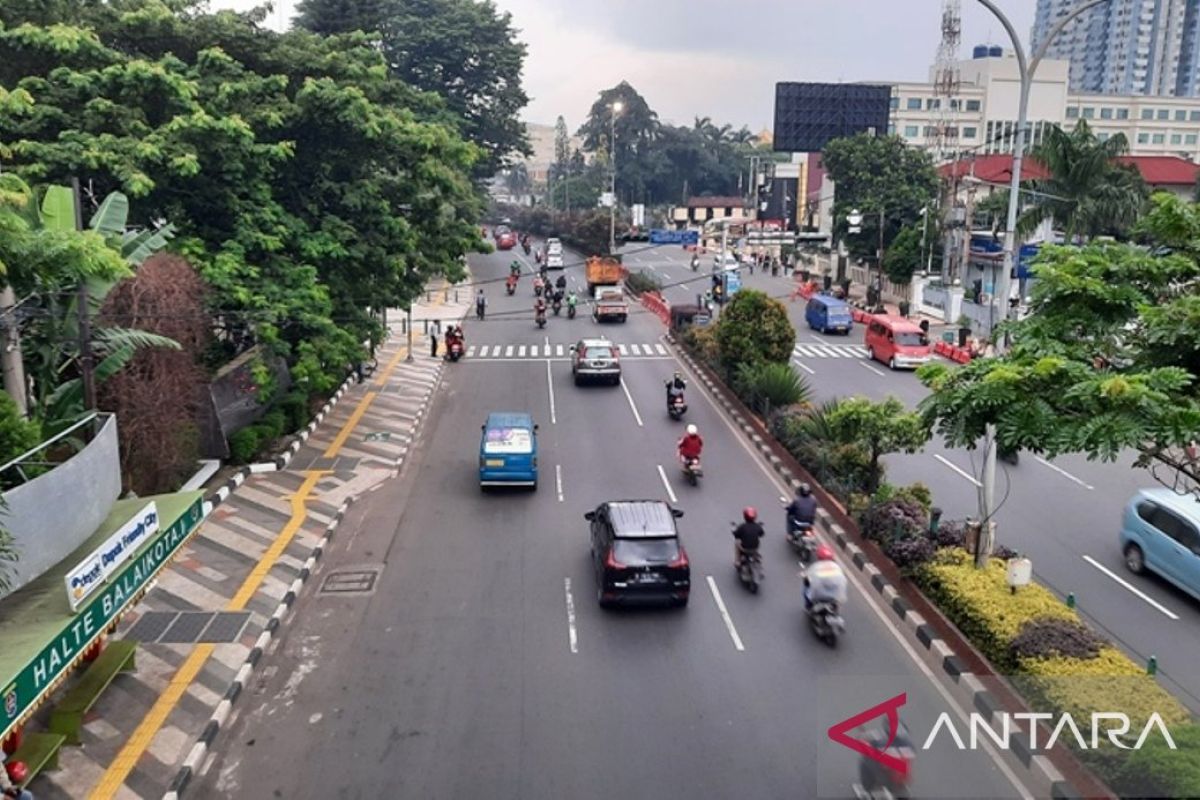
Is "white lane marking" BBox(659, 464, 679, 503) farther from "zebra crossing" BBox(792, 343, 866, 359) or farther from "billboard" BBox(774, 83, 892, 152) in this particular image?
"billboard" BBox(774, 83, 892, 152)

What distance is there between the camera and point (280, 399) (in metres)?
25.6

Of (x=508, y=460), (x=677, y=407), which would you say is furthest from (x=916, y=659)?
(x=677, y=407)

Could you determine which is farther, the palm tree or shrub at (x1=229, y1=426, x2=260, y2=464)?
the palm tree

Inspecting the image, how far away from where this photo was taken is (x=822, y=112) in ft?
266

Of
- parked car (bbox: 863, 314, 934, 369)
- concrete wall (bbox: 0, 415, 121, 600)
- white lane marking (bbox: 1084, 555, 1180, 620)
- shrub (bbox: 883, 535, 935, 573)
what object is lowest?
white lane marking (bbox: 1084, 555, 1180, 620)

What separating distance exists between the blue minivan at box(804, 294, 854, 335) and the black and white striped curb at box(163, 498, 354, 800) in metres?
32.1

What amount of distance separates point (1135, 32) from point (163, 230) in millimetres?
208435

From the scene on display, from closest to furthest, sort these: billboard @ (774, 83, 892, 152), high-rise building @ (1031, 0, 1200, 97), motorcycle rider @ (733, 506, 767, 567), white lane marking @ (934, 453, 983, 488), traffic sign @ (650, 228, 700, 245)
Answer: motorcycle rider @ (733, 506, 767, 567)
white lane marking @ (934, 453, 983, 488)
traffic sign @ (650, 228, 700, 245)
billboard @ (774, 83, 892, 152)
high-rise building @ (1031, 0, 1200, 97)

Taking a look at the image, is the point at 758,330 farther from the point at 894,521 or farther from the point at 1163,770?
the point at 1163,770

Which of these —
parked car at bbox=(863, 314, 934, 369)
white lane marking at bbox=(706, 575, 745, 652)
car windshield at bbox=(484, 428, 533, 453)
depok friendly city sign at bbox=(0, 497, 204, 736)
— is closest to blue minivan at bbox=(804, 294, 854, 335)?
parked car at bbox=(863, 314, 934, 369)

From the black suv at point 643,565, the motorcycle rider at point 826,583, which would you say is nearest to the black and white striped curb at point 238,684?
the black suv at point 643,565

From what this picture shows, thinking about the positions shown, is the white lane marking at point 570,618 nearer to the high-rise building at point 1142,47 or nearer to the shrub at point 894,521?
the shrub at point 894,521

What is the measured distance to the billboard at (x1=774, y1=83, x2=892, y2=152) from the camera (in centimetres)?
8044

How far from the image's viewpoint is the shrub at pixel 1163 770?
852cm
